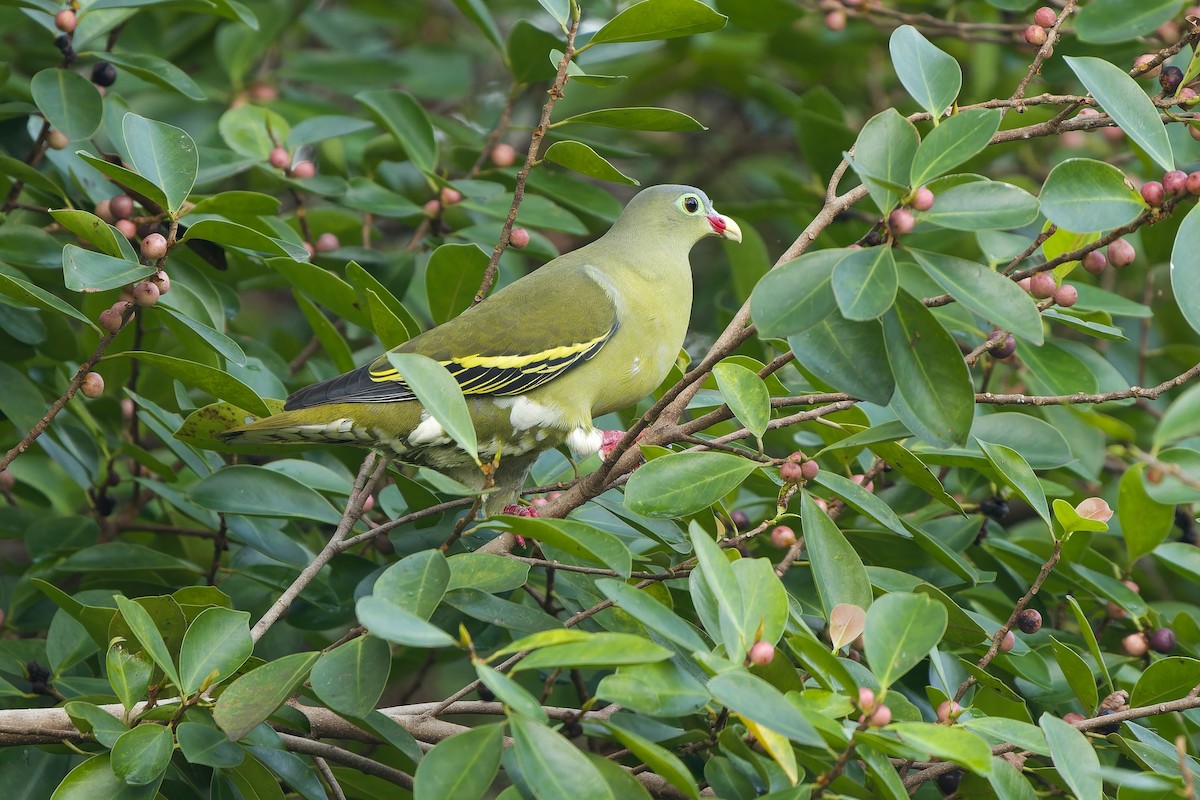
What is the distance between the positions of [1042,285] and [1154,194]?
0.30 m

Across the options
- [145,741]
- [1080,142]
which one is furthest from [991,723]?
[1080,142]

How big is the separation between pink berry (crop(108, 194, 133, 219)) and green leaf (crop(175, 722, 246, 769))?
5.00 ft

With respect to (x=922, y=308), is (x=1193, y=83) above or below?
above

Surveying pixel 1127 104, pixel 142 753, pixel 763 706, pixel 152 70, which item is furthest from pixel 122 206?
pixel 1127 104

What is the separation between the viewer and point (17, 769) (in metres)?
2.26

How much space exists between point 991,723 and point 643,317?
1.63 metres

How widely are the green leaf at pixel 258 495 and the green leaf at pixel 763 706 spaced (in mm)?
1359

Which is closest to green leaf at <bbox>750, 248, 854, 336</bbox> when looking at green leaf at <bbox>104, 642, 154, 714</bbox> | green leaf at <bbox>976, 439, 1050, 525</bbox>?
green leaf at <bbox>976, 439, 1050, 525</bbox>

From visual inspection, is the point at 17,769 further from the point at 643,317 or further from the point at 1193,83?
the point at 1193,83

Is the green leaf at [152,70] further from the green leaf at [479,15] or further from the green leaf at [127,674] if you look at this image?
the green leaf at [127,674]

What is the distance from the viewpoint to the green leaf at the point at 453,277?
2906mm

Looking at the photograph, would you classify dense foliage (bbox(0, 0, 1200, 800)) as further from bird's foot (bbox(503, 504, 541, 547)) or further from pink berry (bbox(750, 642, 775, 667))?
bird's foot (bbox(503, 504, 541, 547))

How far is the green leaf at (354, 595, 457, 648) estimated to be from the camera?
1.50 metres

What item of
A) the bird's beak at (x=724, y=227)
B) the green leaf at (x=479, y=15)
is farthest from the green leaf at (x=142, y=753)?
the green leaf at (x=479, y=15)
